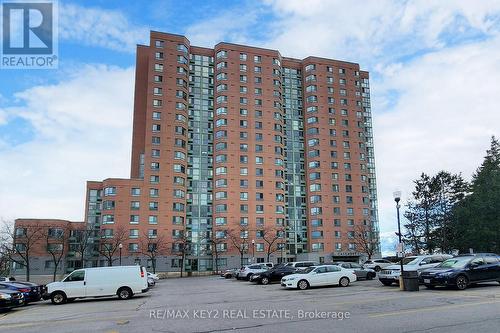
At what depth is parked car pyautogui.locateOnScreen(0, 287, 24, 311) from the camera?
63.1 feet

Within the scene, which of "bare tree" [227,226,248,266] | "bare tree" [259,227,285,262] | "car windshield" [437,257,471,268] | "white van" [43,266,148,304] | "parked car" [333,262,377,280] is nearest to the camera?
"car windshield" [437,257,471,268]

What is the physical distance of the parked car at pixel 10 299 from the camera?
19.2 metres

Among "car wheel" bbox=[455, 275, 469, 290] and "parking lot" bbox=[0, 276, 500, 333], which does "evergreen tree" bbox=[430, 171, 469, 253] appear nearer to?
"car wheel" bbox=[455, 275, 469, 290]

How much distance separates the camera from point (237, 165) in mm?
83000

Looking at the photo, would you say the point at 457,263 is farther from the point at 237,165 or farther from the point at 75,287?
the point at 237,165

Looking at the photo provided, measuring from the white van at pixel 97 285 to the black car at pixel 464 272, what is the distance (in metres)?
14.9

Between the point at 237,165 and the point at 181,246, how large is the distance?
19622 mm

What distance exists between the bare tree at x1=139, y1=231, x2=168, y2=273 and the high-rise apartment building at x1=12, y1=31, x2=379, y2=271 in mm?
199

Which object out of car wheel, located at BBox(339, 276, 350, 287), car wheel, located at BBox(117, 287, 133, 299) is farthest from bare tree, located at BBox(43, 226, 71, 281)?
car wheel, located at BBox(339, 276, 350, 287)

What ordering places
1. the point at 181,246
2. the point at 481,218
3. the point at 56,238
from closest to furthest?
the point at 481,218 → the point at 56,238 → the point at 181,246

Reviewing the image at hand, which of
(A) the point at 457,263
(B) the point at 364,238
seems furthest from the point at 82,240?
(A) the point at 457,263

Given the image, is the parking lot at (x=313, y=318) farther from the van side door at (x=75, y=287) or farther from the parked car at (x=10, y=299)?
the van side door at (x=75, y=287)

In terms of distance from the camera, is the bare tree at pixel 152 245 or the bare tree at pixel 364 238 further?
the bare tree at pixel 364 238

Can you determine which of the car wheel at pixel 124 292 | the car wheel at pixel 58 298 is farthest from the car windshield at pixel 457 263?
the car wheel at pixel 58 298
